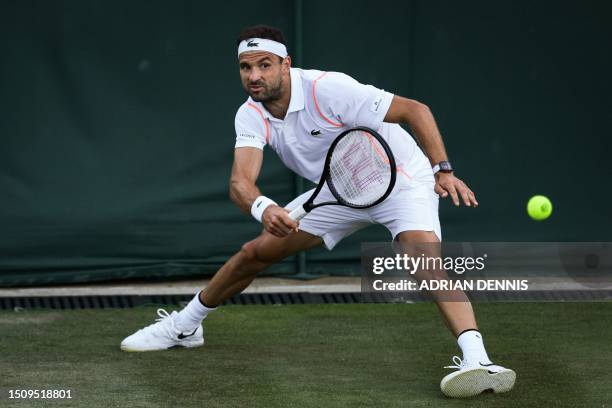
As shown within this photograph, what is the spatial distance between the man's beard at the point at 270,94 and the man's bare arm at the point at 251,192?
0.19m

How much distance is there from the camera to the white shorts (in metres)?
4.93

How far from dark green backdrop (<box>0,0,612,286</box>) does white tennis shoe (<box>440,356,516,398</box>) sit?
8.64 ft

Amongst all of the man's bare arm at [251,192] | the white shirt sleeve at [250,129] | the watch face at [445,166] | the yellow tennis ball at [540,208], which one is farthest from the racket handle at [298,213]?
the yellow tennis ball at [540,208]

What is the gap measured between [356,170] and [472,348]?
79 centimetres

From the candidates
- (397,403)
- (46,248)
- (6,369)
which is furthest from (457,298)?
(46,248)

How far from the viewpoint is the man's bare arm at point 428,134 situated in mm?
4520

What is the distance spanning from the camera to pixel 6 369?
198 inches

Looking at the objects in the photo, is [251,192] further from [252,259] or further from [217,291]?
[217,291]

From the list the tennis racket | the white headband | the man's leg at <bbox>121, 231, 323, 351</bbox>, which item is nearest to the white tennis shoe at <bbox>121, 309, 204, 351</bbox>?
the man's leg at <bbox>121, 231, 323, 351</bbox>

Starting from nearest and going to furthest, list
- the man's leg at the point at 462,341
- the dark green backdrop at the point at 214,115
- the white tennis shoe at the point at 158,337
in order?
the man's leg at the point at 462,341 < the white tennis shoe at the point at 158,337 < the dark green backdrop at the point at 214,115

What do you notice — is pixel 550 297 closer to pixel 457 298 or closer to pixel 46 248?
pixel 457 298

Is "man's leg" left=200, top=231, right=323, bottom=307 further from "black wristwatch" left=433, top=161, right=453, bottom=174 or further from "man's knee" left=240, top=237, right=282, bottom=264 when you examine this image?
"black wristwatch" left=433, top=161, right=453, bottom=174

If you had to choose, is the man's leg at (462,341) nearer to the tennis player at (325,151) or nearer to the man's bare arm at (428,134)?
the tennis player at (325,151)

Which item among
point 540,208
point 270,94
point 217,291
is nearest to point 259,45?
point 270,94
